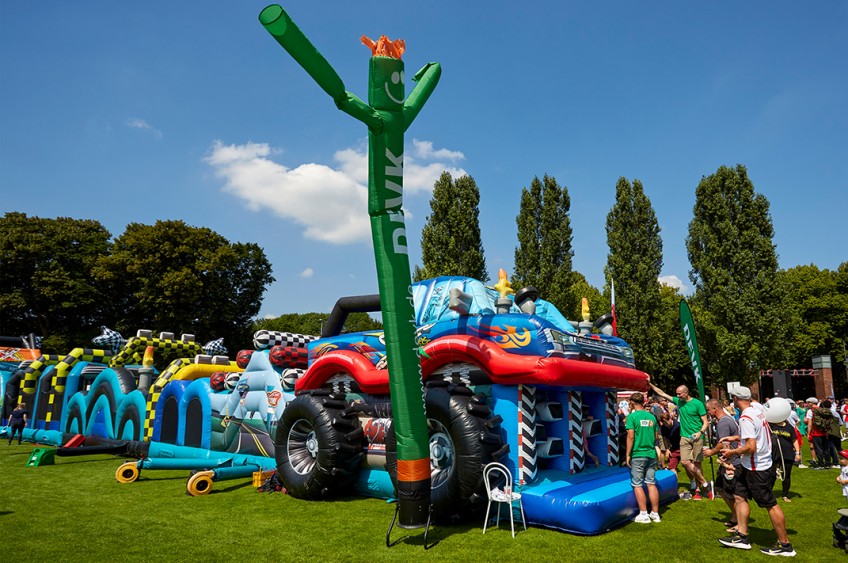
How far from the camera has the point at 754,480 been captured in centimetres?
533

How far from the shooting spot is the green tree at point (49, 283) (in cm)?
2858

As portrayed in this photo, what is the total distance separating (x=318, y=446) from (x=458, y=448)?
2164 mm

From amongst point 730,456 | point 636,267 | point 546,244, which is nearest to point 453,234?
point 546,244

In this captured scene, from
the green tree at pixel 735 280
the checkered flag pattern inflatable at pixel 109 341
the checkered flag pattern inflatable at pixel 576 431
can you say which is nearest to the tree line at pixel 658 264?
the green tree at pixel 735 280

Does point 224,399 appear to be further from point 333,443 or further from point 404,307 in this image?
point 404,307

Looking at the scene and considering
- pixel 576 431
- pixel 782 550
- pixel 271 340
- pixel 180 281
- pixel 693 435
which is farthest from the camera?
pixel 180 281

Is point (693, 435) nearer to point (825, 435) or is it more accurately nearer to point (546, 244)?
point (825, 435)

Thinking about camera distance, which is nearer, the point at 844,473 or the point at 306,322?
the point at 844,473

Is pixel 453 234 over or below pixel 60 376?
over

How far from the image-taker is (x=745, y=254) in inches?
951

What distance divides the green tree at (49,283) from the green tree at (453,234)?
54.9 feet

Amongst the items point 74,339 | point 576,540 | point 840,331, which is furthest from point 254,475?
point 840,331

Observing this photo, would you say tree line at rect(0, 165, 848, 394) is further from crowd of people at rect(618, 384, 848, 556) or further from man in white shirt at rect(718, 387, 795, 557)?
man in white shirt at rect(718, 387, 795, 557)

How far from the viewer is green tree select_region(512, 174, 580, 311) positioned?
25.9m
